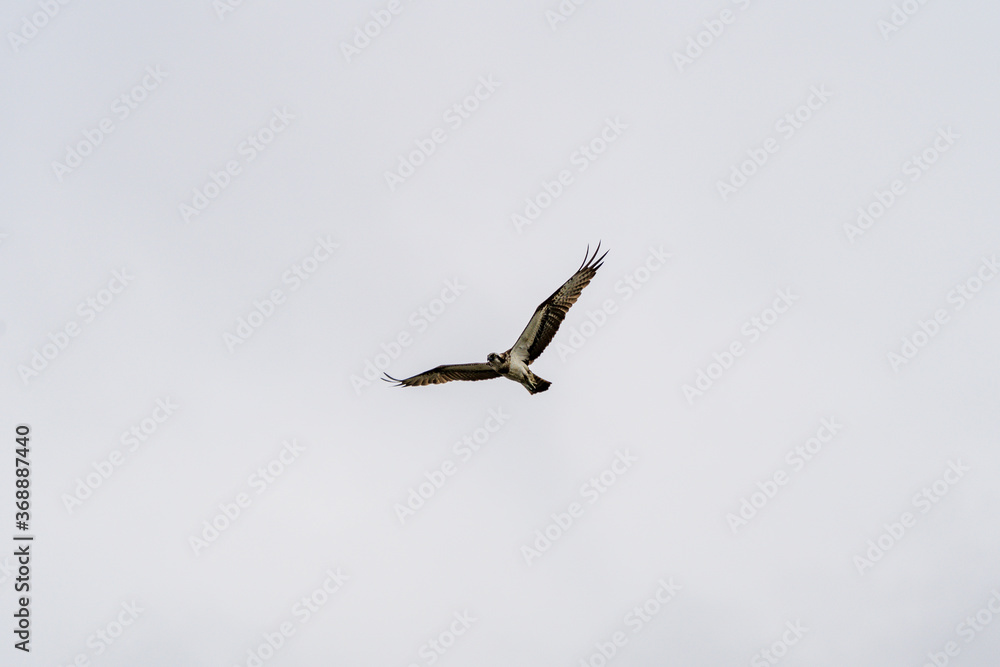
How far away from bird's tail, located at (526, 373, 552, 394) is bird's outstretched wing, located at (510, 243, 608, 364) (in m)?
0.61

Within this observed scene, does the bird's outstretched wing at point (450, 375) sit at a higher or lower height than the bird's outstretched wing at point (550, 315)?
lower

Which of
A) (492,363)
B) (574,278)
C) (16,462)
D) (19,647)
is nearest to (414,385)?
(492,363)

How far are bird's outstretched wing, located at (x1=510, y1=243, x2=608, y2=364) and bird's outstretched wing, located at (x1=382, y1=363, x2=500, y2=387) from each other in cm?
126

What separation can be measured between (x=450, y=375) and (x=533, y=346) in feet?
9.52

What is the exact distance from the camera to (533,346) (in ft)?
88.0

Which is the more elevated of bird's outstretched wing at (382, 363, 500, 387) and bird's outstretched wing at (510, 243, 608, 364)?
bird's outstretched wing at (510, 243, 608, 364)

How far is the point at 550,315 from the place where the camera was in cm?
2650

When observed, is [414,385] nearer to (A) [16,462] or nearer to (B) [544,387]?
(B) [544,387]

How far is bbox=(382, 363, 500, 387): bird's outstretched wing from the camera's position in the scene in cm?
2756

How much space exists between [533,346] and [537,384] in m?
1.10

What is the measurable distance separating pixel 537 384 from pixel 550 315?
2.04m

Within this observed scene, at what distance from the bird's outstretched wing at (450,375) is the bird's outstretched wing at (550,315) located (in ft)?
4.14

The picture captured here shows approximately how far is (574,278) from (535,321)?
1.60 metres

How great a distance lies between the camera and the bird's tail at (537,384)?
2684 centimetres
